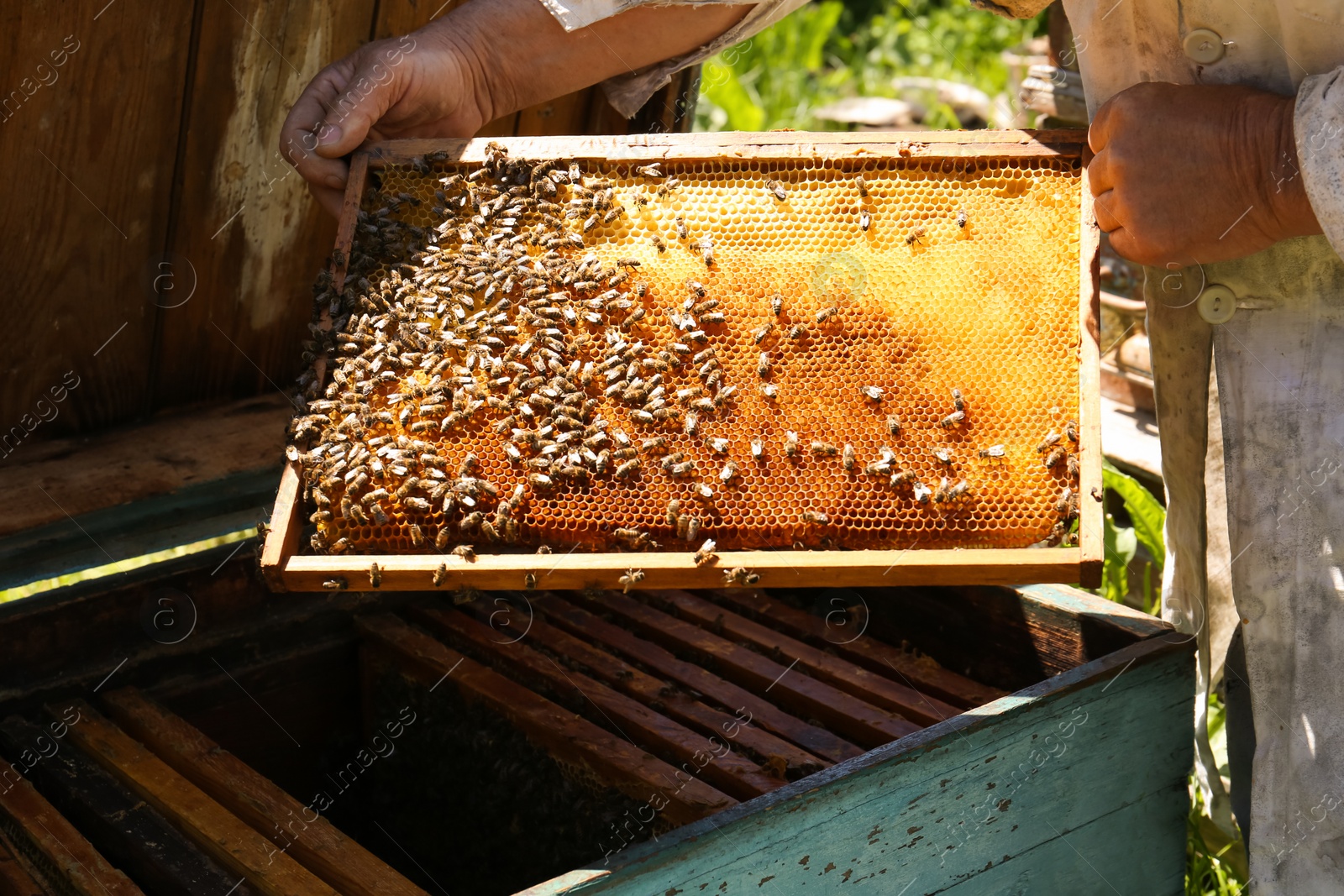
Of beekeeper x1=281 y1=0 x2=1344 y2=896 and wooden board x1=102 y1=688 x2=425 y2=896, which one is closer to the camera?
beekeeper x1=281 y1=0 x2=1344 y2=896

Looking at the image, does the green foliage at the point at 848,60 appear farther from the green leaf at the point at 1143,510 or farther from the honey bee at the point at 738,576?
the honey bee at the point at 738,576

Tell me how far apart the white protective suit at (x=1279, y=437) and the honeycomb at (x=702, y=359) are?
1.12ft

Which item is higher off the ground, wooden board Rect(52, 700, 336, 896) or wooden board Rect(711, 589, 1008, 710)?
wooden board Rect(52, 700, 336, 896)

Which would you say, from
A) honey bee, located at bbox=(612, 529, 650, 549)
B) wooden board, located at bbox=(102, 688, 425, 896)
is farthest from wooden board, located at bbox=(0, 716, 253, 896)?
honey bee, located at bbox=(612, 529, 650, 549)

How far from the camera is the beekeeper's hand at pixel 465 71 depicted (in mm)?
3104

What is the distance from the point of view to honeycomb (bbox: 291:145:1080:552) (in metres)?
2.55

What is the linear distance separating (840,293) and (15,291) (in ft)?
7.80

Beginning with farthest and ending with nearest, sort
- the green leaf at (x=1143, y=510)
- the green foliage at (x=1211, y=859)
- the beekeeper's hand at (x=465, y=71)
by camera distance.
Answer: the green leaf at (x=1143, y=510)
the green foliage at (x=1211, y=859)
the beekeeper's hand at (x=465, y=71)

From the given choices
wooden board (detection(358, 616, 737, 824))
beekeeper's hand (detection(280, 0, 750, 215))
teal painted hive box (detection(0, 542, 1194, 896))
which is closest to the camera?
teal painted hive box (detection(0, 542, 1194, 896))

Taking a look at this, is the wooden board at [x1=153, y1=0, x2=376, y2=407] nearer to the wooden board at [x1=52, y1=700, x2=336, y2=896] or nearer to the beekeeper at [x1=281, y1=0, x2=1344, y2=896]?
the beekeeper at [x1=281, y1=0, x2=1344, y2=896]

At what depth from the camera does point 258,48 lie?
12.0 feet

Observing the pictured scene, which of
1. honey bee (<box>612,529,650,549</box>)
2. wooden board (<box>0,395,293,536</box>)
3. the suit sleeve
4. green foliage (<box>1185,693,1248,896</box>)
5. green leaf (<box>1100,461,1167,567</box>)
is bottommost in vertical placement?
green foliage (<box>1185,693,1248,896</box>)

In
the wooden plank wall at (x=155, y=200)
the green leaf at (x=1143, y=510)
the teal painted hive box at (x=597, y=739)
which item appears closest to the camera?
the teal painted hive box at (x=597, y=739)

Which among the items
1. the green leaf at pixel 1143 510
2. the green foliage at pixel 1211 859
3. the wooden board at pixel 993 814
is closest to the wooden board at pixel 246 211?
the wooden board at pixel 993 814
